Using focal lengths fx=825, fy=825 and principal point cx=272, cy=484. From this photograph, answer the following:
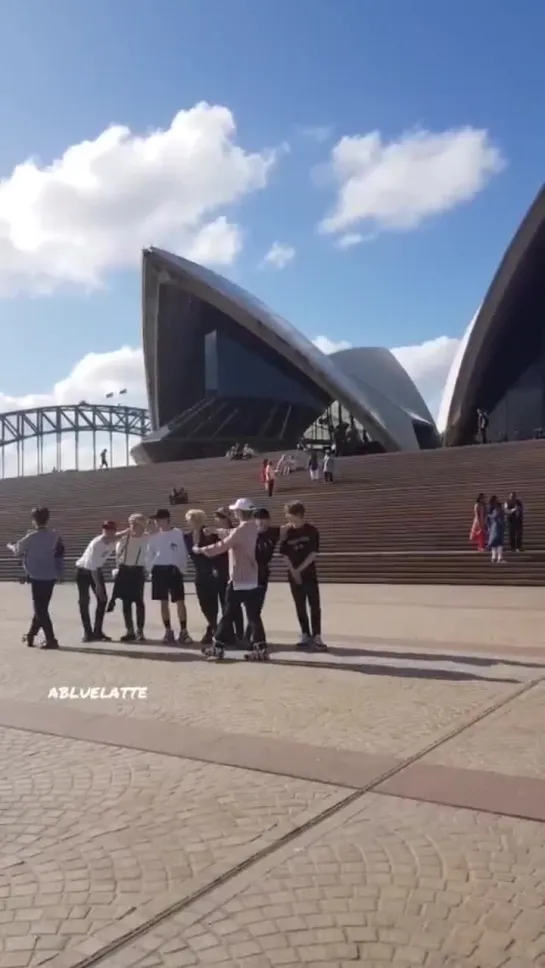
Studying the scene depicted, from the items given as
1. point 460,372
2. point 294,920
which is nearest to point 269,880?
point 294,920

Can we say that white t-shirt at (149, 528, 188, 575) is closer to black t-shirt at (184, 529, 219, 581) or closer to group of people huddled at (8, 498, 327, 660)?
group of people huddled at (8, 498, 327, 660)

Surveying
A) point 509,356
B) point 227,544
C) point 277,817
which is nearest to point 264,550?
point 227,544

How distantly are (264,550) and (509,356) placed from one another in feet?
111

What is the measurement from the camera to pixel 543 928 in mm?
2373

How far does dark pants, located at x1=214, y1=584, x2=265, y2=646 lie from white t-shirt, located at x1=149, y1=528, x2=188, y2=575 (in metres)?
1.07

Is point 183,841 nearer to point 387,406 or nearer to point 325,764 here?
point 325,764

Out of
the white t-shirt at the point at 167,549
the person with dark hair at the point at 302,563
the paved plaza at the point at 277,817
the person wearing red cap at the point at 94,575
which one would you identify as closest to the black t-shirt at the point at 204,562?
the white t-shirt at the point at 167,549

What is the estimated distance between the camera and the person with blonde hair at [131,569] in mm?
8172

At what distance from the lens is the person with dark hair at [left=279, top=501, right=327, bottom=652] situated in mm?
7059

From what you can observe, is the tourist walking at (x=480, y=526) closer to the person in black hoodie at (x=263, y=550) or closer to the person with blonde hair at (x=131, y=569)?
the person with blonde hair at (x=131, y=569)

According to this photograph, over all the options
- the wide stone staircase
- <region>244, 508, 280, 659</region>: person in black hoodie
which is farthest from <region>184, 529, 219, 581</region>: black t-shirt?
the wide stone staircase

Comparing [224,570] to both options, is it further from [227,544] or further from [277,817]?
[277,817]

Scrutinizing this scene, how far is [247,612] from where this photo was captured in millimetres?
6879

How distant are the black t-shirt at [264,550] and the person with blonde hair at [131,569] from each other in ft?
5.23
